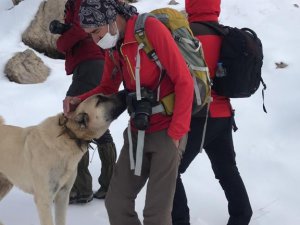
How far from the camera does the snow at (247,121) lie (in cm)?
470

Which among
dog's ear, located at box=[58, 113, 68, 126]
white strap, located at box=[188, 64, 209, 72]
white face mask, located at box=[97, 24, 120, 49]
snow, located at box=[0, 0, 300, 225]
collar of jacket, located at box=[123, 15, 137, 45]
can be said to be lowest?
snow, located at box=[0, 0, 300, 225]

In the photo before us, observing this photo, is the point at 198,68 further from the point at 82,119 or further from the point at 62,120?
the point at 62,120

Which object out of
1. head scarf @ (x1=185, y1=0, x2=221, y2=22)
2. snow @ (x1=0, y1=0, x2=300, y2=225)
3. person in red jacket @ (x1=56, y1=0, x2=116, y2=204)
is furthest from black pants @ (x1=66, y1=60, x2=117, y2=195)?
head scarf @ (x1=185, y1=0, x2=221, y2=22)

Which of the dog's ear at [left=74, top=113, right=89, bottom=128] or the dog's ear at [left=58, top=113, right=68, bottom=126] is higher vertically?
the dog's ear at [left=74, top=113, right=89, bottom=128]

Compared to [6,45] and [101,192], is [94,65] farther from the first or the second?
[6,45]

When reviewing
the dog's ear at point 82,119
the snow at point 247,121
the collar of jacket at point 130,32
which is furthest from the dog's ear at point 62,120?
the snow at point 247,121

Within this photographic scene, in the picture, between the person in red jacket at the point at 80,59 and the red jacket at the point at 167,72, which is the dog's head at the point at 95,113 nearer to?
the red jacket at the point at 167,72

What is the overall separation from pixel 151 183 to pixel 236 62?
1135 mm

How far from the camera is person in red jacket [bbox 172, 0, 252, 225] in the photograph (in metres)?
3.49

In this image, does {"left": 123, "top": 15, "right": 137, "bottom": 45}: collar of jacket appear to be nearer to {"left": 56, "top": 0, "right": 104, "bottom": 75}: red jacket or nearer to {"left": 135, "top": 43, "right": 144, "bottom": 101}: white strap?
{"left": 135, "top": 43, "right": 144, "bottom": 101}: white strap

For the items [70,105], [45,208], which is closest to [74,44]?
[70,105]

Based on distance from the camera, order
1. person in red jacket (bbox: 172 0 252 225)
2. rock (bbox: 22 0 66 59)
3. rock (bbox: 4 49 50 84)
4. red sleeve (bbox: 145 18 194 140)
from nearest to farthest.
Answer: red sleeve (bbox: 145 18 194 140), person in red jacket (bbox: 172 0 252 225), rock (bbox: 4 49 50 84), rock (bbox: 22 0 66 59)

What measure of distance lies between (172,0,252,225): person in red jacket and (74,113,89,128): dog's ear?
0.83 metres

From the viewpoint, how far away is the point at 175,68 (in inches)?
110
